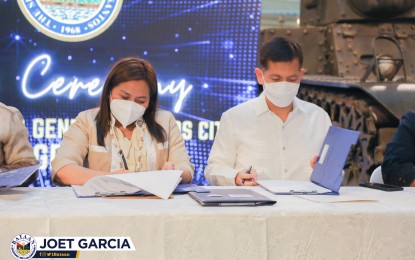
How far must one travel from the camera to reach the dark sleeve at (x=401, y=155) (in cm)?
316

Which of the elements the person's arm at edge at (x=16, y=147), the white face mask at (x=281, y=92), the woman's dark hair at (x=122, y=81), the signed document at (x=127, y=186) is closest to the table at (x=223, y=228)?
the signed document at (x=127, y=186)

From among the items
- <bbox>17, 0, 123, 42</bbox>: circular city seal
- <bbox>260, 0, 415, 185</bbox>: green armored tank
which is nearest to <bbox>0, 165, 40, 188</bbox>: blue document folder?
<bbox>17, 0, 123, 42</bbox>: circular city seal

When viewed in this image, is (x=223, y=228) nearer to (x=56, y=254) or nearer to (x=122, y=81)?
(x=56, y=254)

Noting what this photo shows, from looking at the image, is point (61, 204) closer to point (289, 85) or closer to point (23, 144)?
point (23, 144)

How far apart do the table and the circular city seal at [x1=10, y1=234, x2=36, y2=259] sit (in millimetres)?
13

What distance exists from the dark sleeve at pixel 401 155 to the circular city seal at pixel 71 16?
264cm

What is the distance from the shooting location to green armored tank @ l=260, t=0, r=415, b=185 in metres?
5.46

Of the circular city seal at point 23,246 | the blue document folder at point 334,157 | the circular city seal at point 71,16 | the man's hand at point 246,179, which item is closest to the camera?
the circular city seal at point 23,246

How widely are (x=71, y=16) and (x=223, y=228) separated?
11.4ft

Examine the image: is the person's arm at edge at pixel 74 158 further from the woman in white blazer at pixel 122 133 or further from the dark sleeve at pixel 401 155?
the dark sleeve at pixel 401 155

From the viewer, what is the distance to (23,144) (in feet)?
9.77

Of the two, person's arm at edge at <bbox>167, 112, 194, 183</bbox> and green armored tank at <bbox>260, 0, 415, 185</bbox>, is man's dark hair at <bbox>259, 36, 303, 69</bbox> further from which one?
green armored tank at <bbox>260, 0, 415, 185</bbox>

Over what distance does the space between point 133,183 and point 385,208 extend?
2.51ft

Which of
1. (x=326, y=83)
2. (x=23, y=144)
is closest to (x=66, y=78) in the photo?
(x=326, y=83)
